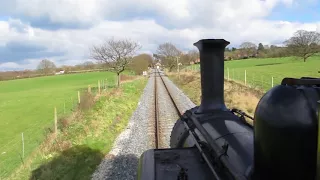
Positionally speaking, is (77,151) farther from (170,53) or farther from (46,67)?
(46,67)

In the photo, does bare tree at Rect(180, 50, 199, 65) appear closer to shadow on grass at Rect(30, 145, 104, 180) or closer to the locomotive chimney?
shadow on grass at Rect(30, 145, 104, 180)

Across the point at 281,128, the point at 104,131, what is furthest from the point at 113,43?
the point at 281,128

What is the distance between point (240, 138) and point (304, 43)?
66277 mm

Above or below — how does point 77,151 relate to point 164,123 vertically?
below

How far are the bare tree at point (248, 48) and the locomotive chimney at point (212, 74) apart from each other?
105970 mm

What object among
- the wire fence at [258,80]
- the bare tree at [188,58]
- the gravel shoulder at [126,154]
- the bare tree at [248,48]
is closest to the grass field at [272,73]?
the wire fence at [258,80]

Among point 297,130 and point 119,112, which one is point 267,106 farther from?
point 119,112

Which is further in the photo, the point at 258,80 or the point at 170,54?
the point at 170,54

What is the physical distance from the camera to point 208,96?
17.1ft

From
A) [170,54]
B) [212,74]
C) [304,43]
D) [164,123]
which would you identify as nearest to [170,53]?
[170,54]

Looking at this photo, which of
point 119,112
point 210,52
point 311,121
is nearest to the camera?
point 311,121

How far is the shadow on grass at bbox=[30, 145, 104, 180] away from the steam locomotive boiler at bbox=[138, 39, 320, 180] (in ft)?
12.6

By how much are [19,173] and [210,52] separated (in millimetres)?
7996

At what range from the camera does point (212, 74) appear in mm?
5168
